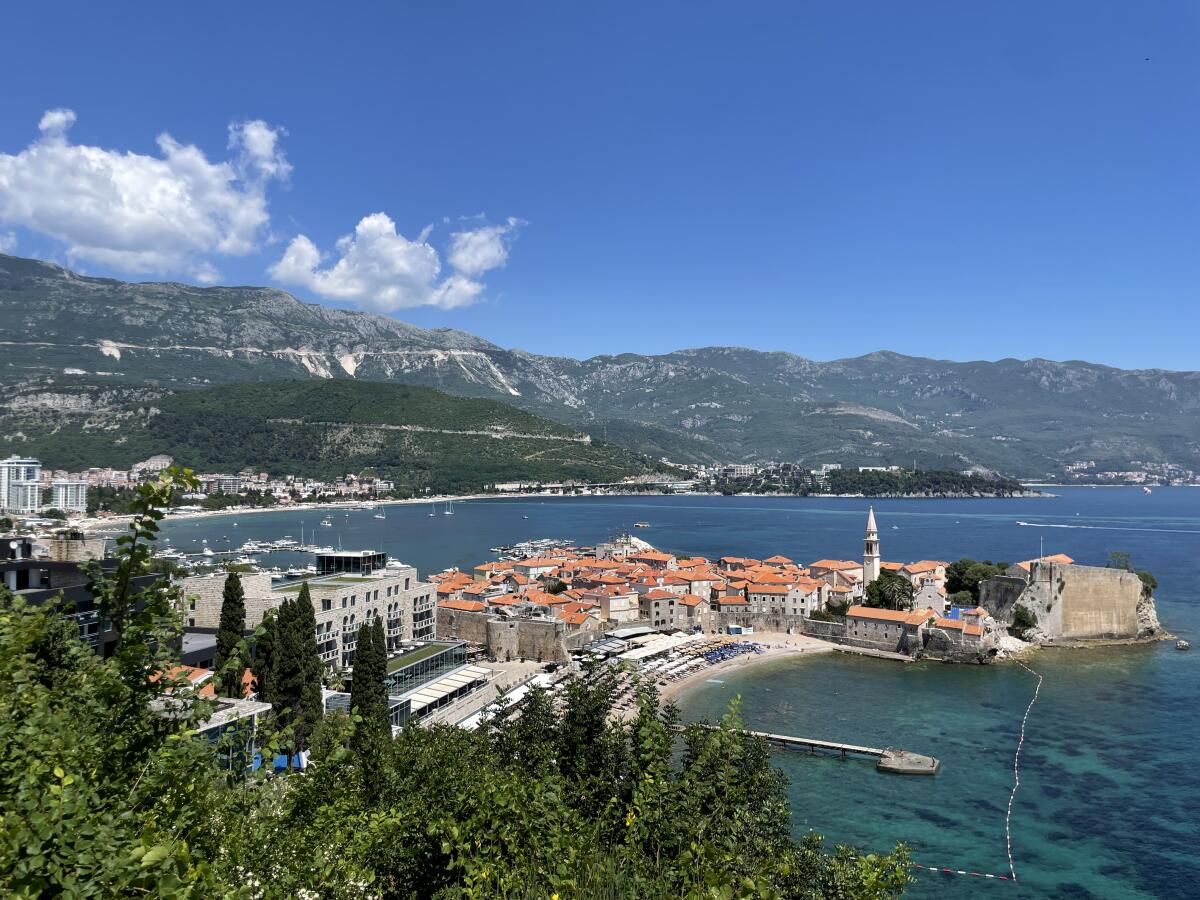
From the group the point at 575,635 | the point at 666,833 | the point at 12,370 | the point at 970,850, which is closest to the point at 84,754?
the point at 666,833

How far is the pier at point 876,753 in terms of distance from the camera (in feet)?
72.3

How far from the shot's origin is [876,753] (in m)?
23.2

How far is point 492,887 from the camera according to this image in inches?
229

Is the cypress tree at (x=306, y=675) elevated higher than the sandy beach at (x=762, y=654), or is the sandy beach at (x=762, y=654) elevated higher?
the cypress tree at (x=306, y=675)

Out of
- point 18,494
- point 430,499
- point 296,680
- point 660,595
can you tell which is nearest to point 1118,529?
point 660,595

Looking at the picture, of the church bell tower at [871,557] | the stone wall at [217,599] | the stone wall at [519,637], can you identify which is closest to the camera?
the stone wall at [217,599]

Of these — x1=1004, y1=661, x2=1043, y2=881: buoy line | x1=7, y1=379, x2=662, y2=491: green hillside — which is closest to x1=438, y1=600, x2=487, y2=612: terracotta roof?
x1=1004, y1=661, x2=1043, y2=881: buoy line

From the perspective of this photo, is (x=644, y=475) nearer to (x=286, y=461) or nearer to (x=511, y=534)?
(x=286, y=461)

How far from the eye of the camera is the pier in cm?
2203

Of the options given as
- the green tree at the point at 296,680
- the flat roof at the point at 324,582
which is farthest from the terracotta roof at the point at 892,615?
the green tree at the point at 296,680

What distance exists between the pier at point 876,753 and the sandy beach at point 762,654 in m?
5.57

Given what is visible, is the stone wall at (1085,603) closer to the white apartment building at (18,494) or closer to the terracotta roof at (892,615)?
the terracotta roof at (892,615)

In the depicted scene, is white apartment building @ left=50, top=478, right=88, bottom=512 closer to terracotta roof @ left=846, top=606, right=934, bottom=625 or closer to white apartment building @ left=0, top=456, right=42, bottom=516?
white apartment building @ left=0, top=456, right=42, bottom=516

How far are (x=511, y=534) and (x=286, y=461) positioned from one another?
71501 mm
